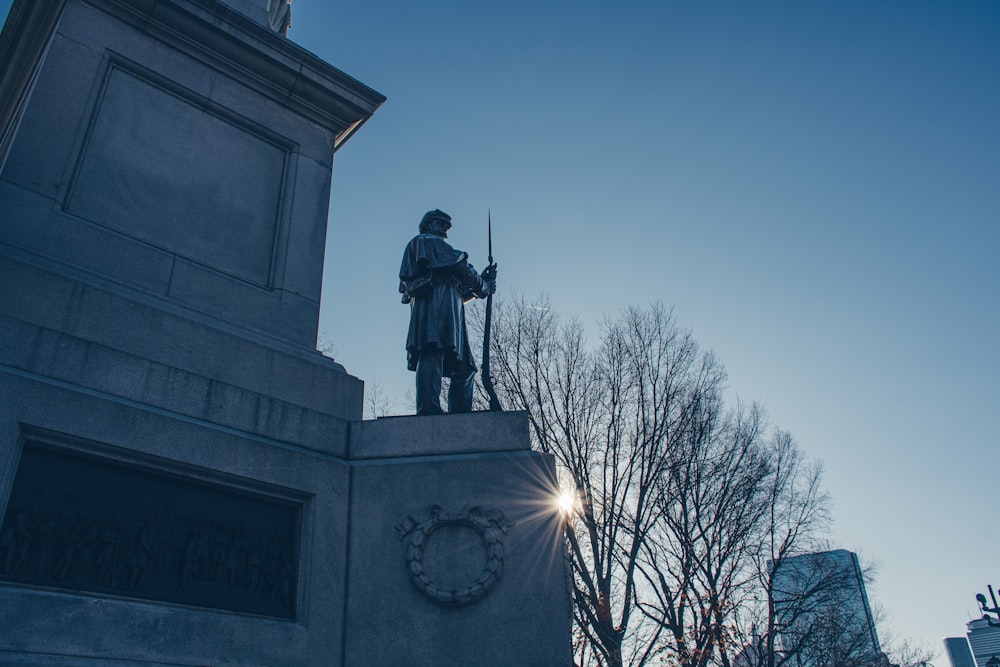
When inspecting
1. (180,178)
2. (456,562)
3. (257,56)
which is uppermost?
(257,56)

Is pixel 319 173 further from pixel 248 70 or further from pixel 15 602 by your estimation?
pixel 15 602

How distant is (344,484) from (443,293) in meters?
2.18

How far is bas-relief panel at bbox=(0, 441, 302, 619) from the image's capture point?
4.87m

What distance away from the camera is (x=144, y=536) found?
207 inches

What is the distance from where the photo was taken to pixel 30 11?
7.52 m

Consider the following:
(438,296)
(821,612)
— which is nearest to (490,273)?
(438,296)

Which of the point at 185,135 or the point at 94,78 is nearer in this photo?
the point at 94,78

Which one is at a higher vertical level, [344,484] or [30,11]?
[30,11]

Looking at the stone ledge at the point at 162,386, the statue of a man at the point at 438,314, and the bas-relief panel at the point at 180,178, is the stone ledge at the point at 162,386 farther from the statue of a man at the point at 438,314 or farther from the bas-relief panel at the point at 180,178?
the bas-relief panel at the point at 180,178

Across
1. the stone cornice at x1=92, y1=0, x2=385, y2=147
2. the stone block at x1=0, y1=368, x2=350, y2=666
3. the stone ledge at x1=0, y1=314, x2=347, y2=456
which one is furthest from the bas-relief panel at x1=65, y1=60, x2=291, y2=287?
the stone block at x1=0, y1=368, x2=350, y2=666

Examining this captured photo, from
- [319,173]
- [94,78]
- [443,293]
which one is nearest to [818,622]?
[443,293]

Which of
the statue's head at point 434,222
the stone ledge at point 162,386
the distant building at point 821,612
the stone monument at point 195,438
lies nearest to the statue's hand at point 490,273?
the statue's head at point 434,222

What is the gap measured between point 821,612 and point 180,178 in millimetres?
16727

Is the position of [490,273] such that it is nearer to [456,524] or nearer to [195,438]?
[456,524]
